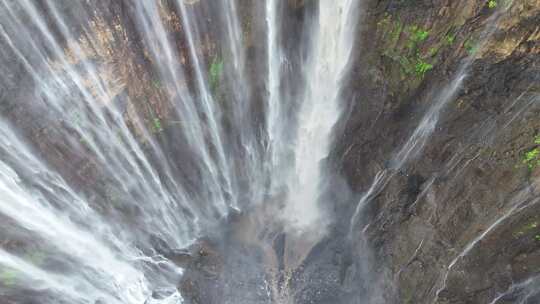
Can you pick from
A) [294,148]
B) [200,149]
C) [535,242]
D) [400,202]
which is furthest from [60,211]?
[535,242]

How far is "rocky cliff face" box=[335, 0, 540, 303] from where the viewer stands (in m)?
5.00

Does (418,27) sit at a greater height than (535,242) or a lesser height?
greater

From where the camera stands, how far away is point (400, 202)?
22.1ft

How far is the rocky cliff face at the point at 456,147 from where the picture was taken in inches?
197

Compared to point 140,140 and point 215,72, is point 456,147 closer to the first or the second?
point 215,72

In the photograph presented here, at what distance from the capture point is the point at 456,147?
Answer: 571cm

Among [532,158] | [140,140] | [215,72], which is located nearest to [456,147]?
[532,158]

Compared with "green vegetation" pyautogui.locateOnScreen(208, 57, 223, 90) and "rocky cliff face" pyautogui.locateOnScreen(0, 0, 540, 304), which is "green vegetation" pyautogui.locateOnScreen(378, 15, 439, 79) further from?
"green vegetation" pyautogui.locateOnScreen(208, 57, 223, 90)

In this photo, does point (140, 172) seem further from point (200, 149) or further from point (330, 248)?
point (330, 248)

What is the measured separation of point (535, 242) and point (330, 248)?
4.21 meters

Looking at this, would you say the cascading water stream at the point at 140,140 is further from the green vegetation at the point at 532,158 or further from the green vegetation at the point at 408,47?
the green vegetation at the point at 532,158

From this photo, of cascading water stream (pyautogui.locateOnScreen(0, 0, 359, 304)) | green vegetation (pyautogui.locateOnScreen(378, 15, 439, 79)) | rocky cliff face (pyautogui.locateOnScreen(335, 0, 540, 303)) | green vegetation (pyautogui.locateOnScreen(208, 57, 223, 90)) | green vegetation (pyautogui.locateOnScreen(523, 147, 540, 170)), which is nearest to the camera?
green vegetation (pyautogui.locateOnScreen(523, 147, 540, 170))

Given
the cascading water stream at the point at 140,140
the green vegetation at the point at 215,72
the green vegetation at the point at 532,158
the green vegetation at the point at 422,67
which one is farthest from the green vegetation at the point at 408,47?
the green vegetation at the point at 215,72

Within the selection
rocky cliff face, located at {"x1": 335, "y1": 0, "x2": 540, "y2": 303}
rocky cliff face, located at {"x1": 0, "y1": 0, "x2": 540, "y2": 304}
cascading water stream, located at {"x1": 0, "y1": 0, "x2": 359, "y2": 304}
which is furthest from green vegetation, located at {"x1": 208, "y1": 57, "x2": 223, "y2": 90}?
rocky cliff face, located at {"x1": 335, "y1": 0, "x2": 540, "y2": 303}
